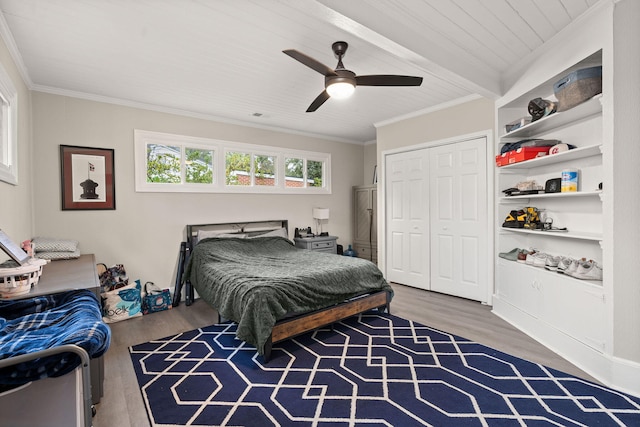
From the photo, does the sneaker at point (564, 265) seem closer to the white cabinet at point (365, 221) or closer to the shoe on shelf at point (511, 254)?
the shoe on shelf at point (511, 254)

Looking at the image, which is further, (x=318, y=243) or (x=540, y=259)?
→ (x=318, y=243)

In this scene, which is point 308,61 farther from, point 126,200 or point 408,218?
point 408,218

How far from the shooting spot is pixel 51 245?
3139 millimetres

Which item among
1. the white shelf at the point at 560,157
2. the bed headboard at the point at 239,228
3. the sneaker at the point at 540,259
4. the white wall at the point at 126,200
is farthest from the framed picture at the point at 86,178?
the sneaker at the point at 540,259

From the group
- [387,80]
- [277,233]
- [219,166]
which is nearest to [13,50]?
[219,166]

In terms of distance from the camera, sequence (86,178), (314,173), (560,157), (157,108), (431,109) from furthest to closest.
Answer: (314,173)
(431,109)
(157,108)
(86,178)
(560,157)

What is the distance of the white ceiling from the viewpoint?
215cm

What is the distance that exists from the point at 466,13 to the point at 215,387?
317cm

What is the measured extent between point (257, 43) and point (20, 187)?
2.53 m

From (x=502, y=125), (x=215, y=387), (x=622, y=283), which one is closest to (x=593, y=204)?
(x=622, y=283)

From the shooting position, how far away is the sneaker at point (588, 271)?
2.48 meters

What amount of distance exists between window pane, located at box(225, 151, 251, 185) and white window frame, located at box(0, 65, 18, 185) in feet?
7.95

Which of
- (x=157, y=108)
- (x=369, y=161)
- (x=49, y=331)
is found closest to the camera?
(x=49, y=331)

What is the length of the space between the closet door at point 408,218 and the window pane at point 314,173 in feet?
4.56
